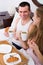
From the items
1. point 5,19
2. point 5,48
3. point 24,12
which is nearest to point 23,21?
point 24,12

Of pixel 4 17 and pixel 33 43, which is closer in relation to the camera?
pixel 33 43

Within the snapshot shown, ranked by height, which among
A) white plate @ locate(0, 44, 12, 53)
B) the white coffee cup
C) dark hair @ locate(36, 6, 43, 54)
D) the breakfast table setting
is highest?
dark hair @ locate(36, 6, 43, 54)

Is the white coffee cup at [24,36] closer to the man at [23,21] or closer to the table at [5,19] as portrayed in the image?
the man at [23,21]

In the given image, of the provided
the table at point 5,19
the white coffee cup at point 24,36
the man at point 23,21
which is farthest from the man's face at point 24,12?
the table at point 5,19

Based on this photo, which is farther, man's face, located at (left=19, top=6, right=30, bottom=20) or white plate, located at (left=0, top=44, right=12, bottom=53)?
man's face, located at (left=19, top=6, right=30, bottom=20)

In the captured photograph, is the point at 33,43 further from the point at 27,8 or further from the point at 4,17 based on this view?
the point at 4,17

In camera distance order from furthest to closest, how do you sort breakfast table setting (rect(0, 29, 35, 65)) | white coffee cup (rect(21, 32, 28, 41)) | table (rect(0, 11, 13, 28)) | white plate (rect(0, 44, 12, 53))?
1. table (rect(0, 11, 13, 28))
2. white coffee cup (rect(21, 32, 28, 41))
3. white plate (rect(0, 44, 12, 53))
4. breakfast table setting (rect(0, 29, 35, 65))

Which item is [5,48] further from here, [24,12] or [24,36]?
[24,12]

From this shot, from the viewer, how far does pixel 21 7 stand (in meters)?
2.02

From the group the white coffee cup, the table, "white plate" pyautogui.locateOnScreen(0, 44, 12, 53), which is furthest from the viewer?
the table

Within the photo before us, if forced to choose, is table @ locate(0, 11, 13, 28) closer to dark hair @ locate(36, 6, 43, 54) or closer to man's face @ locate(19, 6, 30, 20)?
man's face @ locate(19, 6, 30, 20)

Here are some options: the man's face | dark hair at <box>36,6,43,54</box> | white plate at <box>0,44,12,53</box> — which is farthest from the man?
dark hair at <box>36,6,43,54</box>

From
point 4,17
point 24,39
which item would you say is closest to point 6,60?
point 24,39

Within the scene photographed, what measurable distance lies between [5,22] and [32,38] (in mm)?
856
